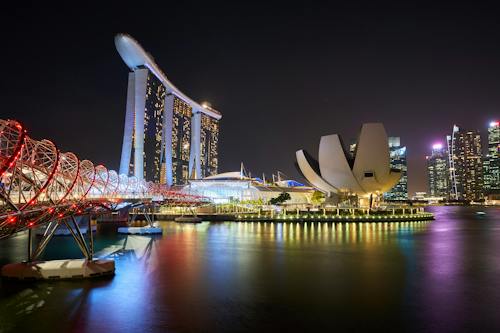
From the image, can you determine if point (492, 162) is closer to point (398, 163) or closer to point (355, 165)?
point (398, 163)

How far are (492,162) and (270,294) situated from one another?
139010 millimetres

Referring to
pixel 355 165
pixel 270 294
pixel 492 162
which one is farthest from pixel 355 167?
pixel 492 162

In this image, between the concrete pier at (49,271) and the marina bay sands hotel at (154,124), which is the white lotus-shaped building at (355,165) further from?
the concrete pier at (49,271)

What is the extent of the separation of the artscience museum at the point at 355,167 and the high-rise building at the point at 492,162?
9168cm

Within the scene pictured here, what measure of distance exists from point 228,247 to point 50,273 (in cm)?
1148

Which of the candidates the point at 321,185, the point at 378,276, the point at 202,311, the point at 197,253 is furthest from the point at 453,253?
the point at 321,185

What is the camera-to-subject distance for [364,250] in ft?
73.0

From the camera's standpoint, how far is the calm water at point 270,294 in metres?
9.94

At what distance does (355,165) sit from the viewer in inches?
2057

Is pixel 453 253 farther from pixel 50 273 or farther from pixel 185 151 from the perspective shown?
pixel 185 151

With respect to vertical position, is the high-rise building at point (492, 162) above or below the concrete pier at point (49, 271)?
above

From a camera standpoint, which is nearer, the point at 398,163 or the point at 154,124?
the point at 154,124

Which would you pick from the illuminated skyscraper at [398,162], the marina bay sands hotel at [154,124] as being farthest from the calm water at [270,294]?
the illuminated skyscraper at [398,162]

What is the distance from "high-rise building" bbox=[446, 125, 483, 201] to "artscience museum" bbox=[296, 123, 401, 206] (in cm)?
9375
